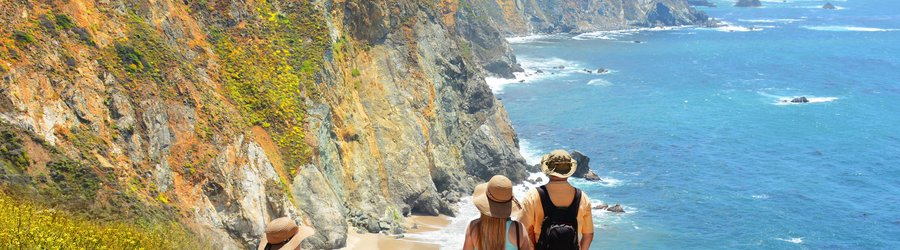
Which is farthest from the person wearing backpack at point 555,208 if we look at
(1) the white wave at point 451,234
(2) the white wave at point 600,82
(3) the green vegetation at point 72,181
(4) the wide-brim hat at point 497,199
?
(2) the white wave at point 600,82

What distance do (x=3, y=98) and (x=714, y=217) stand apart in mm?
41607

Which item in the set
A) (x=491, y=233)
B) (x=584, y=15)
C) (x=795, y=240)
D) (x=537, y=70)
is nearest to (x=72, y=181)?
(x=491, y=233)

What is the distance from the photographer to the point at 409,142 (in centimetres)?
5128

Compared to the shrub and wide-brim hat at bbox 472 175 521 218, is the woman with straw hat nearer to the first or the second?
wide-brim hat at bbox 472 175 521 218

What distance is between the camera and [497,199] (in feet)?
32.9

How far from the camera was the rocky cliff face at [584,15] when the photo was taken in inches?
6097

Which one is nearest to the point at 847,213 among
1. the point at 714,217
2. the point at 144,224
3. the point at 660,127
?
the point at 714,217

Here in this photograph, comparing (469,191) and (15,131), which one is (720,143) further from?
(15,131)

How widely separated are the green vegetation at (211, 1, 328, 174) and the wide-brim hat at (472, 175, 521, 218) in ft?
99.2

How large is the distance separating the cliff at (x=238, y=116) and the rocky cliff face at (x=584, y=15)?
89377 mm

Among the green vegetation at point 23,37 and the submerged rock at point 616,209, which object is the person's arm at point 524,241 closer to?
the green vegetation at point 23,37

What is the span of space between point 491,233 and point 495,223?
12 cm

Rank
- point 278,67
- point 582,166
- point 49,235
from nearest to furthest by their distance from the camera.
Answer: point 49,235 < point 278,67 < point 582,166

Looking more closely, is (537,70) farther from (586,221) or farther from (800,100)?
(586,221)
